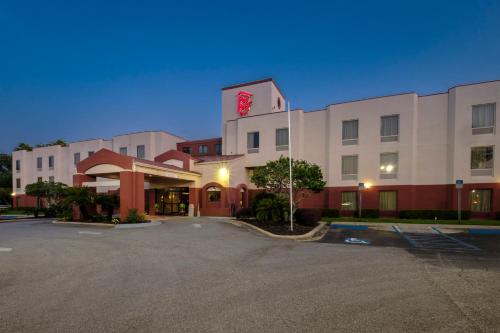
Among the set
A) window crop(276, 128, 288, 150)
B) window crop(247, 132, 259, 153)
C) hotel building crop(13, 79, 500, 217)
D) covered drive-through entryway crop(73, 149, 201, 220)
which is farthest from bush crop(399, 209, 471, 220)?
covered drive-through entryway crop(73, 149, 201, 220)

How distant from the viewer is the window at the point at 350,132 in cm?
2514

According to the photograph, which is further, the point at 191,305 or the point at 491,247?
the point at 491,247

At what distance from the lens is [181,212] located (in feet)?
86.0

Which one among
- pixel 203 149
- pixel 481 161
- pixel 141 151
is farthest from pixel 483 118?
pixel 141 151

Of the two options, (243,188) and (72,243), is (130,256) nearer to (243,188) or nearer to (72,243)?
(72,243)

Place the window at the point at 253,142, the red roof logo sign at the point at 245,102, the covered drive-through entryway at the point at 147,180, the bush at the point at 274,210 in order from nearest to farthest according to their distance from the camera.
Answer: the bush at the point at 274,210 → the covered drive-through entryway at the point at 147,180 → the window at the point at 253,142 → the red roof logo sign at the point at 245,102

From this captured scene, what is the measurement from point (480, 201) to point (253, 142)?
22376 millimetres

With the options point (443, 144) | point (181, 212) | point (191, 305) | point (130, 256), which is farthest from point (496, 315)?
point (181, 212)

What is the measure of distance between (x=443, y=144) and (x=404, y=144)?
318cm

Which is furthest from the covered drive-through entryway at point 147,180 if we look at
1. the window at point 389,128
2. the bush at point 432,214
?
the bush at point 432,214

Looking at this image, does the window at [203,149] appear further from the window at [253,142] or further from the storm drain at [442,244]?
the storm drain at [442,244]

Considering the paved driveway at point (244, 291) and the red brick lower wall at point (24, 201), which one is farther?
the red brick lower wall at point (24, 201)

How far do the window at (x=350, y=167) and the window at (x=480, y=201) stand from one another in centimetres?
975

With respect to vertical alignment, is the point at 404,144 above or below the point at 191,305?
above
